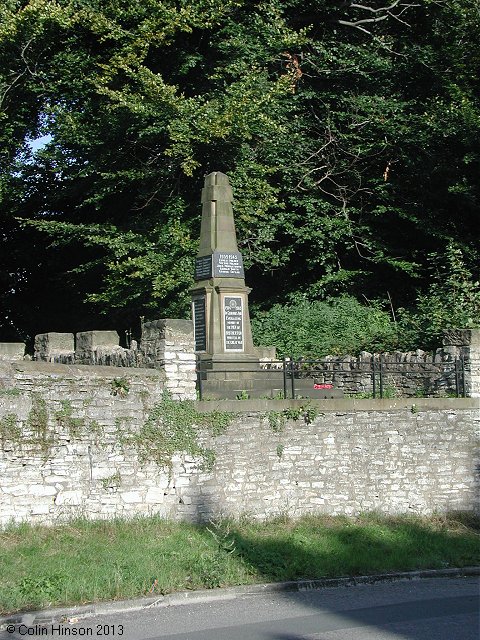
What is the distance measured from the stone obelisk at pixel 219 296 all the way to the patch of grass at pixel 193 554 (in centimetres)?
371

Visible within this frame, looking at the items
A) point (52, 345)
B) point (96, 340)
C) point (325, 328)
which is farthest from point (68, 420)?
point (325, 328)

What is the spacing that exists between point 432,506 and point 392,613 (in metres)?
6.18

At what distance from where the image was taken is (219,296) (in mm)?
17578

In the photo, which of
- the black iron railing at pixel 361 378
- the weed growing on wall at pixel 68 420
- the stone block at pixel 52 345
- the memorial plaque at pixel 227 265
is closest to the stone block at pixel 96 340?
the stone block at pixel 52 345

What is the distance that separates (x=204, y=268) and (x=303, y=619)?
879 cm

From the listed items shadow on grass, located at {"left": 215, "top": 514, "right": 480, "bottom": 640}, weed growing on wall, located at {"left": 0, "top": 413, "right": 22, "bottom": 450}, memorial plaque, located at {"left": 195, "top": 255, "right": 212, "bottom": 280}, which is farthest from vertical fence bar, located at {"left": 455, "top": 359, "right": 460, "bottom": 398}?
weed growing on wall, located at {"left": 0, "top": 413, "right": 22, "bottom": 450}

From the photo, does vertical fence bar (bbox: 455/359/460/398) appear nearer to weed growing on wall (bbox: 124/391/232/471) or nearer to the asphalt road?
weed growing on wall (bbox: 124/391/232/471)

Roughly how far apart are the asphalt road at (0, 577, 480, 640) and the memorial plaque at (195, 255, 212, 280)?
732cm

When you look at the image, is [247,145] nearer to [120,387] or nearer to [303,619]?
[120,387]

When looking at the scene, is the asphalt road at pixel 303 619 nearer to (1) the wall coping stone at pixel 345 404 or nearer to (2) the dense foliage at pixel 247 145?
(1) the wall coping stone at pixel 345 404

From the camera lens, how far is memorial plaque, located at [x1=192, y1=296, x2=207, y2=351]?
17547 millimetres

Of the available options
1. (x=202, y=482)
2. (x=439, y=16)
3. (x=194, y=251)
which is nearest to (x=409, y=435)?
(x=202, y=482)

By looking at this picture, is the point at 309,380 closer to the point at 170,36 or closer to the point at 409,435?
the point at 409,435

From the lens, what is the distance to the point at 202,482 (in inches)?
571
